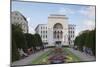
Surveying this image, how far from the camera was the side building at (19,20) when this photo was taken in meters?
2.51

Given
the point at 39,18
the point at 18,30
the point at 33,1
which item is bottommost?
the point at 18,30

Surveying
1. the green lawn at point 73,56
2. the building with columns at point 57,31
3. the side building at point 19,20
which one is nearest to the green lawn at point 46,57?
the green lawn at point 73,56

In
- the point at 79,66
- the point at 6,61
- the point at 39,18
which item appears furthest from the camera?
the point at 79,66

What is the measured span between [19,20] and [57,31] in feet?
1.88

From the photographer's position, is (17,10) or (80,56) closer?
(17,10)

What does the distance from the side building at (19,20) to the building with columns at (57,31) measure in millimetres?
173

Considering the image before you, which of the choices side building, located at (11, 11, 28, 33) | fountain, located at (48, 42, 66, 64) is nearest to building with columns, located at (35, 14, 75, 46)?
fountain, located at (48, 42, 66, 64)

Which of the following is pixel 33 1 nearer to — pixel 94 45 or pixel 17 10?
pixel 17 10

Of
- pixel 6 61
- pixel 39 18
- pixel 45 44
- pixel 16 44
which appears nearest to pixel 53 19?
pixel 39 18

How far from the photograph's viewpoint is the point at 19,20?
255cm

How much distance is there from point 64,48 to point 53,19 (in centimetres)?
45

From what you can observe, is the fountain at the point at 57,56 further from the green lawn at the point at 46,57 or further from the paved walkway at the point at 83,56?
the paved walkway at the point at 83,56

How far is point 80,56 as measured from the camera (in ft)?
9.36

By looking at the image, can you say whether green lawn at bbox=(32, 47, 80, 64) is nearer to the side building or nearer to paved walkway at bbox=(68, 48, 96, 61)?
paved walkway at bbox=(68, 48, 96, 61)
